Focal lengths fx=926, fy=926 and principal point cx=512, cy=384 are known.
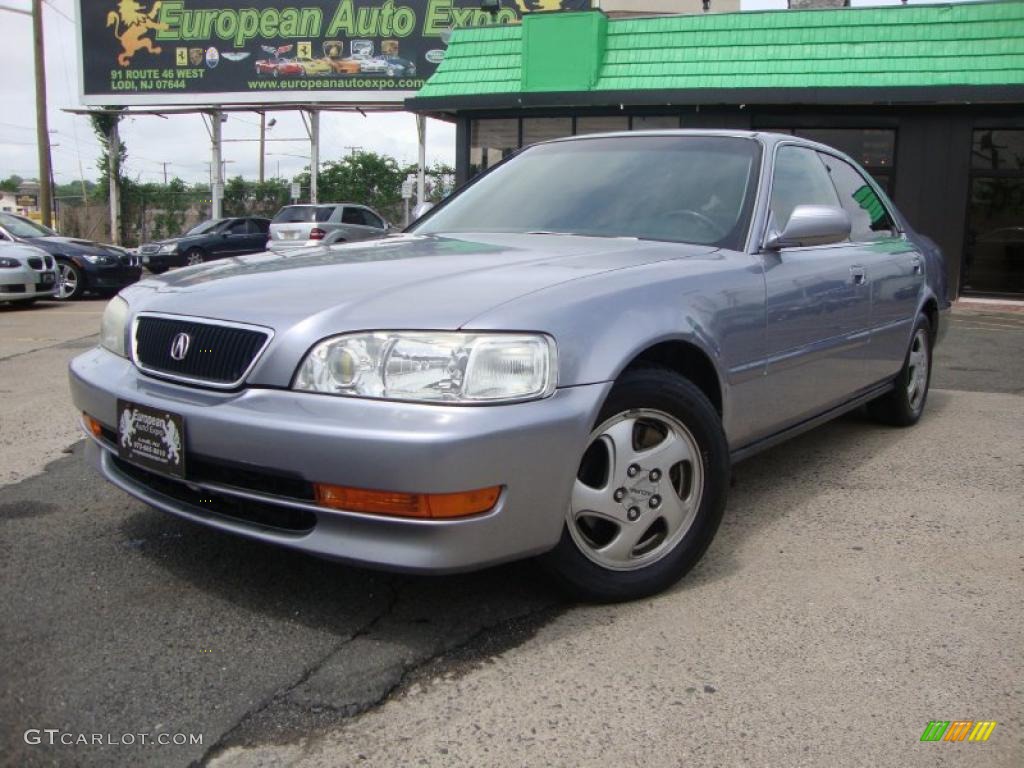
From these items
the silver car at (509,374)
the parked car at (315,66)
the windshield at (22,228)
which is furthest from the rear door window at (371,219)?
the silver car at (509,374)

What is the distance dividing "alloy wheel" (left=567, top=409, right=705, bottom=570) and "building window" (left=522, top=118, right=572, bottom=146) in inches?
560

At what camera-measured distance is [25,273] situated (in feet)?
39.2

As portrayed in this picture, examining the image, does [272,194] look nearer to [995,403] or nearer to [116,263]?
[116,263]

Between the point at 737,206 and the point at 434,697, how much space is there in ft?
7.37

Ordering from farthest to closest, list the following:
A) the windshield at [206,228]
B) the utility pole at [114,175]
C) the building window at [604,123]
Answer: the utility pole at [114,175]
the windshield at [206,228]
the building window at [604,123]

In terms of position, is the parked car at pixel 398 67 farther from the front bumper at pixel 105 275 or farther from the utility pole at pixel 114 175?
the front bumper at pixel 105 275

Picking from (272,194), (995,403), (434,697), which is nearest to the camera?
(434,697)

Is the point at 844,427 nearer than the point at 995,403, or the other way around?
the point at 844,427

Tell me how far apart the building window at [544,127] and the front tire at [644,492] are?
14206 mm

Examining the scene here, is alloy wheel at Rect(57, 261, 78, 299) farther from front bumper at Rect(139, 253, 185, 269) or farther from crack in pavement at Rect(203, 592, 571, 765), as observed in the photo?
crack in pavement at Rect(203, 592, 571, 765)

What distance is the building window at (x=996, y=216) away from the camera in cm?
1444

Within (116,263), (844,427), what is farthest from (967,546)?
(116,263)

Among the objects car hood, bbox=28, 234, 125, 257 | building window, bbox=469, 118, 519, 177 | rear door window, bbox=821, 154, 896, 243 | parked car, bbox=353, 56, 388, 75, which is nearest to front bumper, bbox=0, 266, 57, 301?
car hood, bbox=28, 234, 125, 257

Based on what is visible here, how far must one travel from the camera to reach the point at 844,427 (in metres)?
5.43
